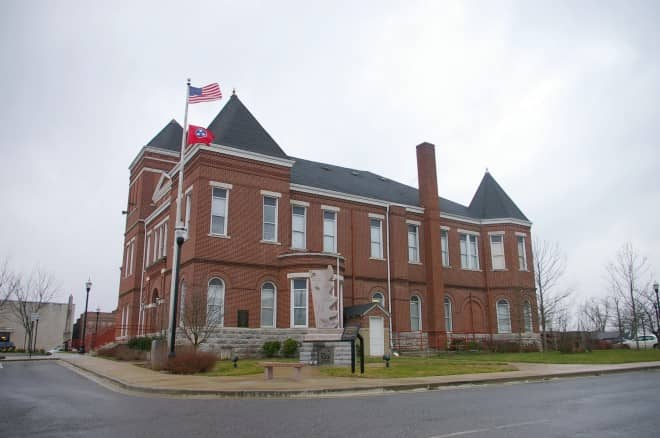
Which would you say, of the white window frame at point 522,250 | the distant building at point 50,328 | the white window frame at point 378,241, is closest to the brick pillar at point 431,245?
the white window frame at point 378,241

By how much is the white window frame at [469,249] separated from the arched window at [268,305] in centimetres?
1703

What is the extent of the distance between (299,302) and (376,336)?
16.9 ft

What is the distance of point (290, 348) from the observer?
25531mm

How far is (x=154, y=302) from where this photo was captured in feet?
104

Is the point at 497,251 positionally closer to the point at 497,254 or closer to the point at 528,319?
the point at 497,254

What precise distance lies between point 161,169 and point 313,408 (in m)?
32.9

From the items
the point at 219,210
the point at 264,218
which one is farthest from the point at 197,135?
the point at 264,218

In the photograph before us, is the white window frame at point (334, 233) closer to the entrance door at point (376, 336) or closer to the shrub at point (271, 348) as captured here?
the entrance door at point (376, 336)

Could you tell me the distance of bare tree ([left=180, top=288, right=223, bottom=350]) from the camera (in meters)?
21.6

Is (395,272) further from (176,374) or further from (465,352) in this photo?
(176,374)

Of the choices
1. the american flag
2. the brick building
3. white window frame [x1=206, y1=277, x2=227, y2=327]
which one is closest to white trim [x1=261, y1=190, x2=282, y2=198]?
the brick building

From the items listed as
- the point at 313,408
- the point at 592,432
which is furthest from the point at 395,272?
the point at 592,432

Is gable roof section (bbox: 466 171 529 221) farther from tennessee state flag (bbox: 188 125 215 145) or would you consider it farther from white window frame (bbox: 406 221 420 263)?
tennessee state flag (bbox: 188 125 215 145)

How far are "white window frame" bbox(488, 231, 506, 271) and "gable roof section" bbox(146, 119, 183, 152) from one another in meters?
25.0
